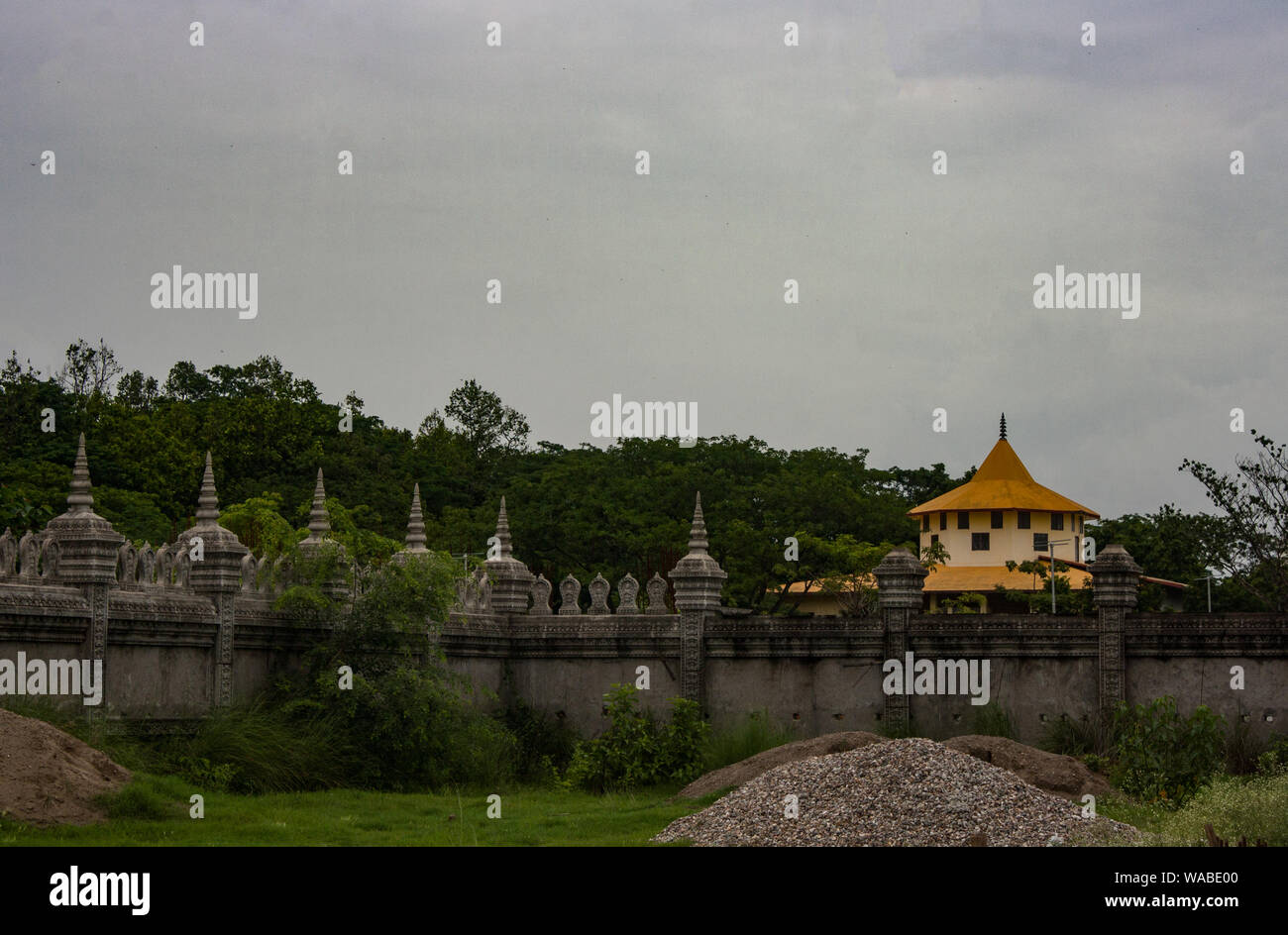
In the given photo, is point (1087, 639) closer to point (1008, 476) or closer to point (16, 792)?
point (16, 792)

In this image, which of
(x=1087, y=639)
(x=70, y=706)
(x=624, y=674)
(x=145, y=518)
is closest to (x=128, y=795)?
(x=70, y=706)

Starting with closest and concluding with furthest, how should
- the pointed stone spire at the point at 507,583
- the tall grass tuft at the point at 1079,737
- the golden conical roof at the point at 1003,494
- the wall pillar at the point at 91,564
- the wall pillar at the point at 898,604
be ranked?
the wall pillar at the point at 91,564 → the tall grass tuft at the point at 1079,737 → the wall pillar at the point at 898,604 → the pointed stone spire at the point at 507,583 → the golden conical roof at the point at 1003,494

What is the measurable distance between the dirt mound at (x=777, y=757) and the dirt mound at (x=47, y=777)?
7.61m

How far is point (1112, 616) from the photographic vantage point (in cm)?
2564

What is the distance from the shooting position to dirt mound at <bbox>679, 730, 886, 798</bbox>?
22.3 meters

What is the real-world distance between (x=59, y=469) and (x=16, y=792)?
3526cm

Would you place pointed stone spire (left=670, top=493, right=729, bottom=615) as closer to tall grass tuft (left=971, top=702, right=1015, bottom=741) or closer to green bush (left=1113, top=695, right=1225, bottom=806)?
tall grass tuft (left=971, top=702, right=1015, bottom=741)

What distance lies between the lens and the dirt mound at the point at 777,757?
22266mm

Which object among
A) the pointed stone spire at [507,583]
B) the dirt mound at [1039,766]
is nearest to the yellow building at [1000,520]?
the pointed stone spire at [507,583]

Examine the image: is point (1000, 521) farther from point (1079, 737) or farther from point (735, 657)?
point (1079, 737)

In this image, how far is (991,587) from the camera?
59.2m

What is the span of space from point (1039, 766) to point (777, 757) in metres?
3.41

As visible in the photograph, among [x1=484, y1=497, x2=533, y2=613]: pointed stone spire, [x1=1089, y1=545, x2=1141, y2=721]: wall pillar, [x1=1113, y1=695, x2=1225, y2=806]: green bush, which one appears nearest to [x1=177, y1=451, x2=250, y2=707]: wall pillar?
[x1=484, y1=497, x2=533, y2=613]: pointed stone spire

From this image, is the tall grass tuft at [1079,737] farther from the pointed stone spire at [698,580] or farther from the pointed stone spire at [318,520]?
the pointed stone spire at [318,520]
